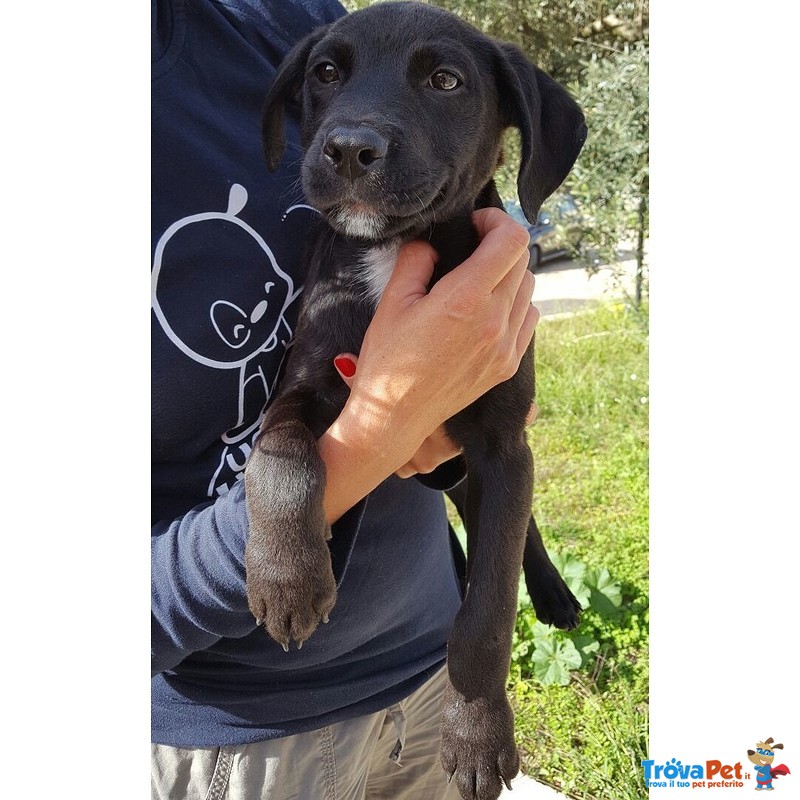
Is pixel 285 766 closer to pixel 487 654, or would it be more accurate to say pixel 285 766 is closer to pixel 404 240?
pixel 487 654

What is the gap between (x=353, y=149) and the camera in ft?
5.42

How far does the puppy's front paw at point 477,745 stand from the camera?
1764 millimetres

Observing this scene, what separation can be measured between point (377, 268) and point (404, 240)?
0.29 ft

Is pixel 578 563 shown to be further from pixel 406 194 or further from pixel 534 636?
pixel 406 194

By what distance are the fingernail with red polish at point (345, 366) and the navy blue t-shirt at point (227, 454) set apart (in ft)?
0.55

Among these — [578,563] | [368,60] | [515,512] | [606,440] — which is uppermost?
[368,60]

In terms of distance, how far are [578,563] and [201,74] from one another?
2.53m

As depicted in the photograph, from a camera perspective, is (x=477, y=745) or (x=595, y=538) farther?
(x=595, y=538)

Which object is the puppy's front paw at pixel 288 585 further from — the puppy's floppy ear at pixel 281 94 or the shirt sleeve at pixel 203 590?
the puppy's floppy ear at pixel 281 94

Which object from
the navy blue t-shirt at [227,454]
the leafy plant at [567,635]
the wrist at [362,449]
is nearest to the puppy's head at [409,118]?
the navy blue t-shirt at [227,454]

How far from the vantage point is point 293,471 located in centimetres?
162

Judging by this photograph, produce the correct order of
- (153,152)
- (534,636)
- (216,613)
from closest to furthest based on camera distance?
1. (216,613)
2. (153,152)
3. (534,636)
